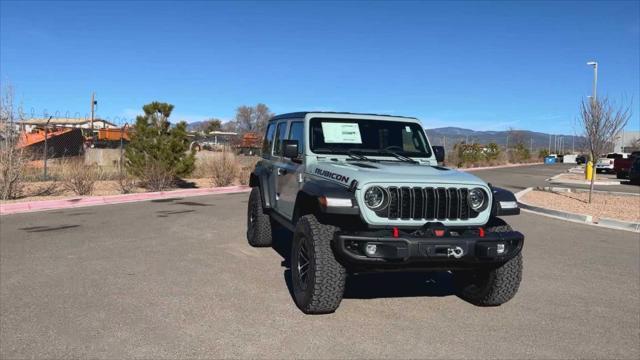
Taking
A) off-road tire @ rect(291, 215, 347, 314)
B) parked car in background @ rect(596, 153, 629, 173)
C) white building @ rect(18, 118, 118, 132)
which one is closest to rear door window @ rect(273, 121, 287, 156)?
off-road tire @ rect(291, 215, 347, 314)

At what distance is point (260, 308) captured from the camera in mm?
4730

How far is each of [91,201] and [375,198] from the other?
11.1 meters

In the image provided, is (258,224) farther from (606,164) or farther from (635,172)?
(606,164)

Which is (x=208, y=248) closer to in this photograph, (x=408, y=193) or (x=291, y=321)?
(x=291, y=321)

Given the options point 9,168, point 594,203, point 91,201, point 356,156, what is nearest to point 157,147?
point 91,201

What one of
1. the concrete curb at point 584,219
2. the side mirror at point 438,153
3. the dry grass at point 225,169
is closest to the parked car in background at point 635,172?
the concrete curb at point 584,219

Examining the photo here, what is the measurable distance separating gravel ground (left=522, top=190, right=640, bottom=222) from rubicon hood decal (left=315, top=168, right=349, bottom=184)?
8.67 metres

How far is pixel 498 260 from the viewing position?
4332 mm

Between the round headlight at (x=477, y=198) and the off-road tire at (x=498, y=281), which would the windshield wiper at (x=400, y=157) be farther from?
the off-road tire at (x=498, y=281)

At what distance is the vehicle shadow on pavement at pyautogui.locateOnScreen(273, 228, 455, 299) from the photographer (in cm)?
528

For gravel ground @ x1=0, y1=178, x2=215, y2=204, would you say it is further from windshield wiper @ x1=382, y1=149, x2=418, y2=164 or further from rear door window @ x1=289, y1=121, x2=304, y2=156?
windshield wiper @ x1=382, y1=149, x2=418, y2=164

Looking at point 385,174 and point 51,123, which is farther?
point 51,123

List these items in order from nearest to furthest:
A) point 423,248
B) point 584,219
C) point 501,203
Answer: point 423,248, point 501,203, point 584,219

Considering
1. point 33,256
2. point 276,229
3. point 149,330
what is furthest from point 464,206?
point 33,256
